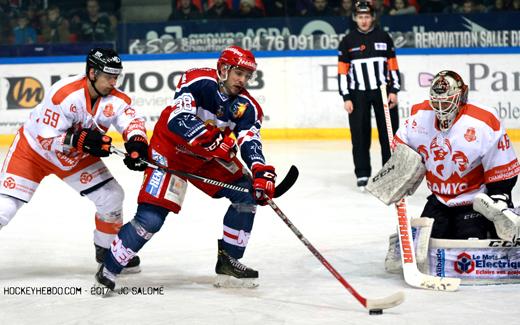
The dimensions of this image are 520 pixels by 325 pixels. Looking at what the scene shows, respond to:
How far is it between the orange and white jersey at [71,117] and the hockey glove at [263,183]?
0.59m

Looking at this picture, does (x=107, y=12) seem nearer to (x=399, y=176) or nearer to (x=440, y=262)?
(x=399, y=176)

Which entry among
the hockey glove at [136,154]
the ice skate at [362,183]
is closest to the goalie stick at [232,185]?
the hockey glove at [136,154]

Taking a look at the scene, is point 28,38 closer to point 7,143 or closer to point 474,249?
point 7,143

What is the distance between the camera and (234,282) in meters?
4.52

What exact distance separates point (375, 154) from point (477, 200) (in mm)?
4338

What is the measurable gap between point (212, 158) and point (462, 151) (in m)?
1.06

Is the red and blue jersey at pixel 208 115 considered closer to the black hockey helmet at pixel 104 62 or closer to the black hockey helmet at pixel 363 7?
the black hockey helmet at pixel 104 62

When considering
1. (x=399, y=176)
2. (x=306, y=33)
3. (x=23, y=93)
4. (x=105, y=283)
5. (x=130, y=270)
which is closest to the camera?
(x=105, y=283)

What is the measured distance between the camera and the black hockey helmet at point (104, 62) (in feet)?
14.8

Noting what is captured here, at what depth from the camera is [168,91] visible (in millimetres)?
9875

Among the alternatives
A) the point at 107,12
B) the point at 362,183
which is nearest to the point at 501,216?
the point at 362,183

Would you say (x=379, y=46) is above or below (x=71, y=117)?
below

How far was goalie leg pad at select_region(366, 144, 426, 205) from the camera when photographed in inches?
184

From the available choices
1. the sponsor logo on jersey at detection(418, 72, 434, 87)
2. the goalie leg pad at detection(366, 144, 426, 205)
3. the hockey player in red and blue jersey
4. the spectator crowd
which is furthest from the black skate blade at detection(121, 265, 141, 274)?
the spectator crowd
